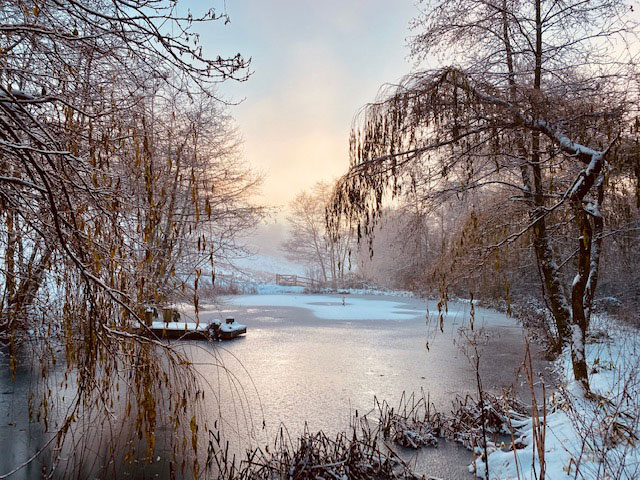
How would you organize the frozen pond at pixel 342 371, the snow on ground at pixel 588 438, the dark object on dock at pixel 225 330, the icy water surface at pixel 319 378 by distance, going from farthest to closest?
the dark object on dock at pixel 225 330, the frozen pond at pixel 342 371, the icy water surface at pixel 319 378, the snow on ground at pixel 588 438

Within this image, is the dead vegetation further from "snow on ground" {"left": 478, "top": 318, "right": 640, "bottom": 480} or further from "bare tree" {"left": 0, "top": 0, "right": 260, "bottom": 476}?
"bare tree" {"left": 0, "top": 0, "right": 260, "bottom": 476}

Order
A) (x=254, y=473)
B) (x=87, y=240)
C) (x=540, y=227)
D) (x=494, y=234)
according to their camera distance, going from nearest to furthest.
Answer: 1. (x=87, y=240)
2. (x=254, y=473)
3. (x=494, y=234)
4. (x=540, y=227)

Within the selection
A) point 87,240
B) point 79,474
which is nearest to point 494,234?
point 87,240

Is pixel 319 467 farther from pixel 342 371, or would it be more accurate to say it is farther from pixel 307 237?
pixel 307 237

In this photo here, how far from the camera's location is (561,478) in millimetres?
3121

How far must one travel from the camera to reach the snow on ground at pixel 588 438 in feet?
9.78

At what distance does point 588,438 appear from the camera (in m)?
3.50

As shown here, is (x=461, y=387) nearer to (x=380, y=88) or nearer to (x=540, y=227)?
(x=540, y=227)

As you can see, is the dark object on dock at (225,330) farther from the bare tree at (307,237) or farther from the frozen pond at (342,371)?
the bare tree at (307,237)

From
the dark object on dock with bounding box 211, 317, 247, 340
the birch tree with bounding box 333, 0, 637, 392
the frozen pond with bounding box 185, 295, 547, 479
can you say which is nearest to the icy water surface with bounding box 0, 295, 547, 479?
the frozen pond with bounding box 185, 295, 547, 479

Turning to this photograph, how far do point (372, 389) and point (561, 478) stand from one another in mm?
4065

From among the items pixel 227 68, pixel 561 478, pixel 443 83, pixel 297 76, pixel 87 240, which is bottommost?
pixel 561 478

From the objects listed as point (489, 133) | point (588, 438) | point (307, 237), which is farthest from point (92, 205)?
point (307, 237)

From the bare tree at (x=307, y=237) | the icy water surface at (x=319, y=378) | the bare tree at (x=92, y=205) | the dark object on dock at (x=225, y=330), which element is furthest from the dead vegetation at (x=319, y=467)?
the bare tree at (x=307, y=237)
